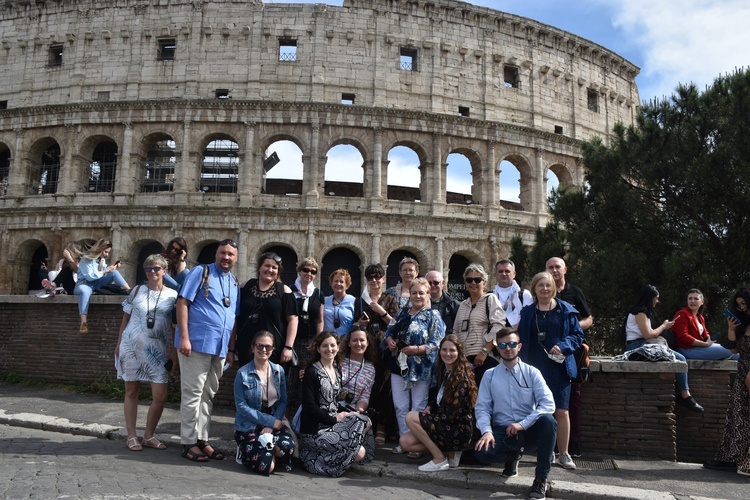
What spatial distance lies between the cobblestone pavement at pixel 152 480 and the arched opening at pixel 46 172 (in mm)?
22704

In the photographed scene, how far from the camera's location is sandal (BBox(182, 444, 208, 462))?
5.92m

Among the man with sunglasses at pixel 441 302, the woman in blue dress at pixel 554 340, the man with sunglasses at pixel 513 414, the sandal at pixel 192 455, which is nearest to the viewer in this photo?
the man with sunglasses at pixel 513 414

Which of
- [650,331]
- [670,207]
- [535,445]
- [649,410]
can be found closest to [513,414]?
[535,445]

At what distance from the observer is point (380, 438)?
23.0 feet

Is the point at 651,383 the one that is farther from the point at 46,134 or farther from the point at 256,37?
the point at 46,134

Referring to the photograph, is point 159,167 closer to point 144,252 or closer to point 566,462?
point 144,252

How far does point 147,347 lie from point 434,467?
10.7 feet

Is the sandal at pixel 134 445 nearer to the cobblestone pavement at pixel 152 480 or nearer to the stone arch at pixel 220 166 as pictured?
the cobblestone pavement at pixel 152 480

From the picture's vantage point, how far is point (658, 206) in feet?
47.5

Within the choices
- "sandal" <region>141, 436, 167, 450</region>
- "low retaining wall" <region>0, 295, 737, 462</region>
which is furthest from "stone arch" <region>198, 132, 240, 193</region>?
"sandal" <region>141, 436, 167, 450</region>

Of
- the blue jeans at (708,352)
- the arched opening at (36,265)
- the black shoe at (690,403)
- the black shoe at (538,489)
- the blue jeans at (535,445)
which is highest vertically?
the arched opening at (36,265)

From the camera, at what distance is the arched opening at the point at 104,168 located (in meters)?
26.2

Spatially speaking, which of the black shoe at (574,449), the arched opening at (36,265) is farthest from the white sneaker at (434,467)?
the arched opening at (36,265)

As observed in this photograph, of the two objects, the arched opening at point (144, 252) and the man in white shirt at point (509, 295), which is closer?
the man in white shirt at point (509, 295)
